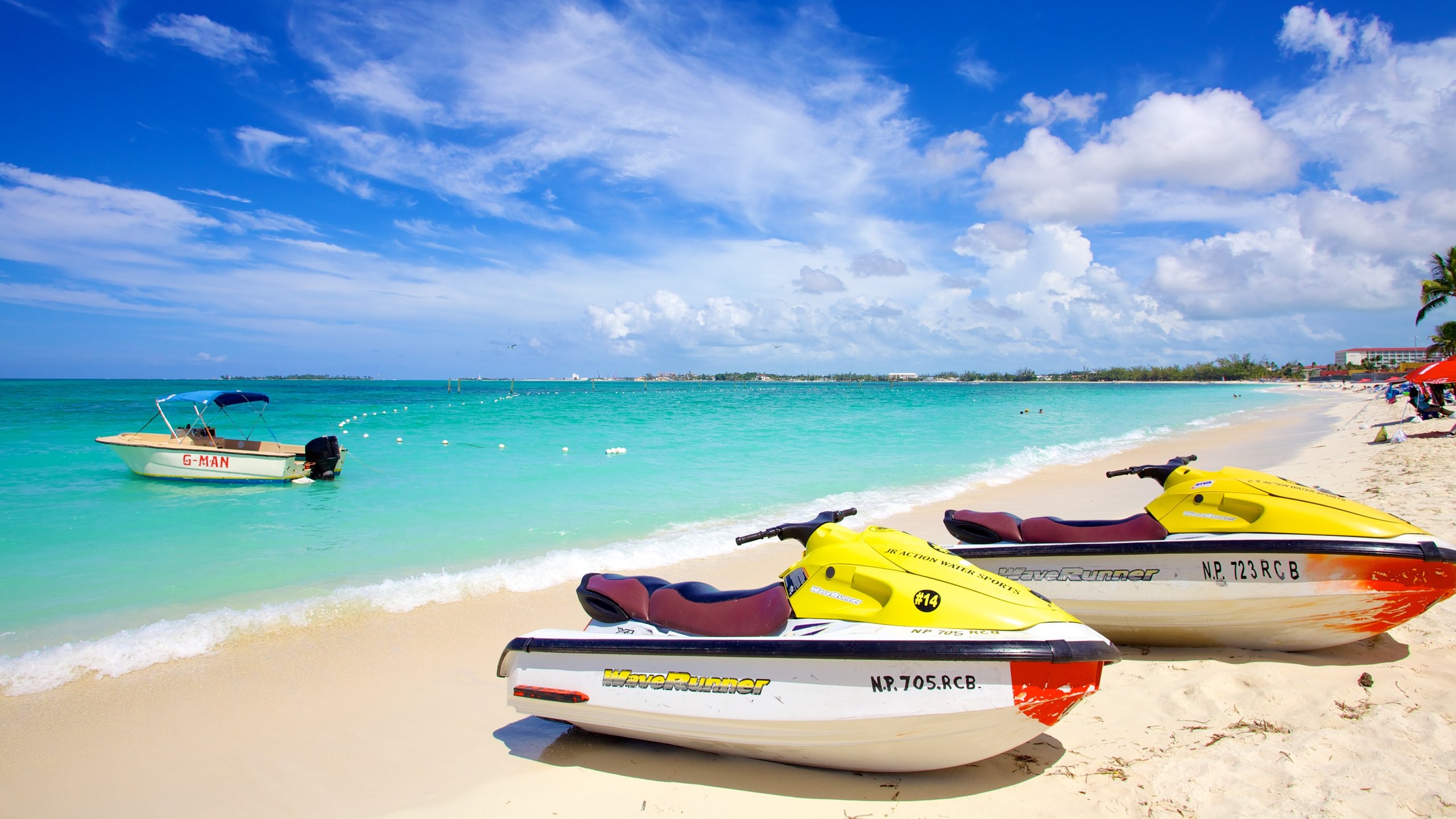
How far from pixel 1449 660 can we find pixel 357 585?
8.17m

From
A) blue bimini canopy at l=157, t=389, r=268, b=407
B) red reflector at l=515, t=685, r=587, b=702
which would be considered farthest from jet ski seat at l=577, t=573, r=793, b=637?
blue bimini canopy at l=157, t=389, r=268, b=407

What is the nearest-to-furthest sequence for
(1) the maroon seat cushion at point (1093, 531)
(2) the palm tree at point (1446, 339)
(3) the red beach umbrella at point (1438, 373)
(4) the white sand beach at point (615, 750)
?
1. (4) the white sand beach at point (615, 750)
2. (1) the maroon seat cushion at point (1093, 531)
3. (3) the red beach umbrella at point (1438, 373)
4. (2) the palm tree at point (1446, 339)

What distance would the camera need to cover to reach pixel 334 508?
10.5m

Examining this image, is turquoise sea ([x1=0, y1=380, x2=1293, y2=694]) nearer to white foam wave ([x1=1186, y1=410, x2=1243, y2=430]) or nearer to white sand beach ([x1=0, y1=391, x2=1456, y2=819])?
white sand beach ([x1=0, y1=391, x2=1456, y2=819])

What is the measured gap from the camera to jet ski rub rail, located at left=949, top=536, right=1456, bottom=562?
12.2 ft

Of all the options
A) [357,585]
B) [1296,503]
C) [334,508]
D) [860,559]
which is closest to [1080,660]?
[860,559]

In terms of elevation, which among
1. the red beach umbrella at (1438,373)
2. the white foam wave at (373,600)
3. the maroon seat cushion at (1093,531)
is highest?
the red beach umbrella at (1438,373)

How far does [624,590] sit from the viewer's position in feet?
11.7

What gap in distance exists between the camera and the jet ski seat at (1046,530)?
442 cm

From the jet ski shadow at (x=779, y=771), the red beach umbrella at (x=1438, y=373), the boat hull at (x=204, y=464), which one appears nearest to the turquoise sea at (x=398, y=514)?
the boat hull at (x=204, y=464)

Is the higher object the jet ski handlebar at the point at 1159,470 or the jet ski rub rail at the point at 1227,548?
the jet ski handlebar at the point at 1159,470

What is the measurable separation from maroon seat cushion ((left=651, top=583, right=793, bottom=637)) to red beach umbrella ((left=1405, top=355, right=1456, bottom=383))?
56.2ft

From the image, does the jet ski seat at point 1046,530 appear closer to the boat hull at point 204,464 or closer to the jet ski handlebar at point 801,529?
the jet ski handlebar at point 801,529

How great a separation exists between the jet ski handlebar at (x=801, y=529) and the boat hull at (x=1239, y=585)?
1.52 m
